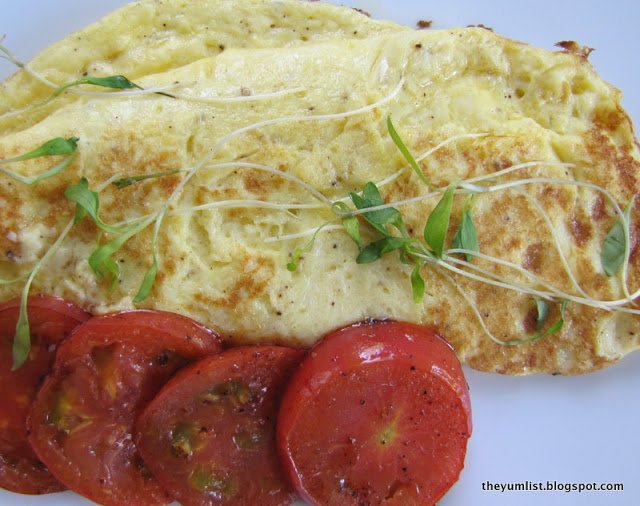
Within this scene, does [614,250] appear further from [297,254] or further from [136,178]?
[136,178]

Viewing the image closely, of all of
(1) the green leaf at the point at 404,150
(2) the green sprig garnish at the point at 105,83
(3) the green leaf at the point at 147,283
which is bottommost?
(3) the green leaf at the point at 147,283

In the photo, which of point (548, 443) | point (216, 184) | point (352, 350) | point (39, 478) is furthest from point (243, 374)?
point (548, 443)

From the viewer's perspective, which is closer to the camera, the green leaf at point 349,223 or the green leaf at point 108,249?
the green leaf at point 108,249

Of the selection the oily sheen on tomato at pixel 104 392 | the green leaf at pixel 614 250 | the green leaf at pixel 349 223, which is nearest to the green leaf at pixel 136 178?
the oily sheen on tomato at pixel 104 392

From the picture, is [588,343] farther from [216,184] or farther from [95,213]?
[95,213]

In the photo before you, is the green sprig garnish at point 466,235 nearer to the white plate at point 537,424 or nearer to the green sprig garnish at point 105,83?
the white plate at point 537,424

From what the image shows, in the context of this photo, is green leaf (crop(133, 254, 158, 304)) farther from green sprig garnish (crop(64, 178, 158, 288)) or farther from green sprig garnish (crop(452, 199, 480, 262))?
green sprig garnish (crop(452, 199, 480, 262))
